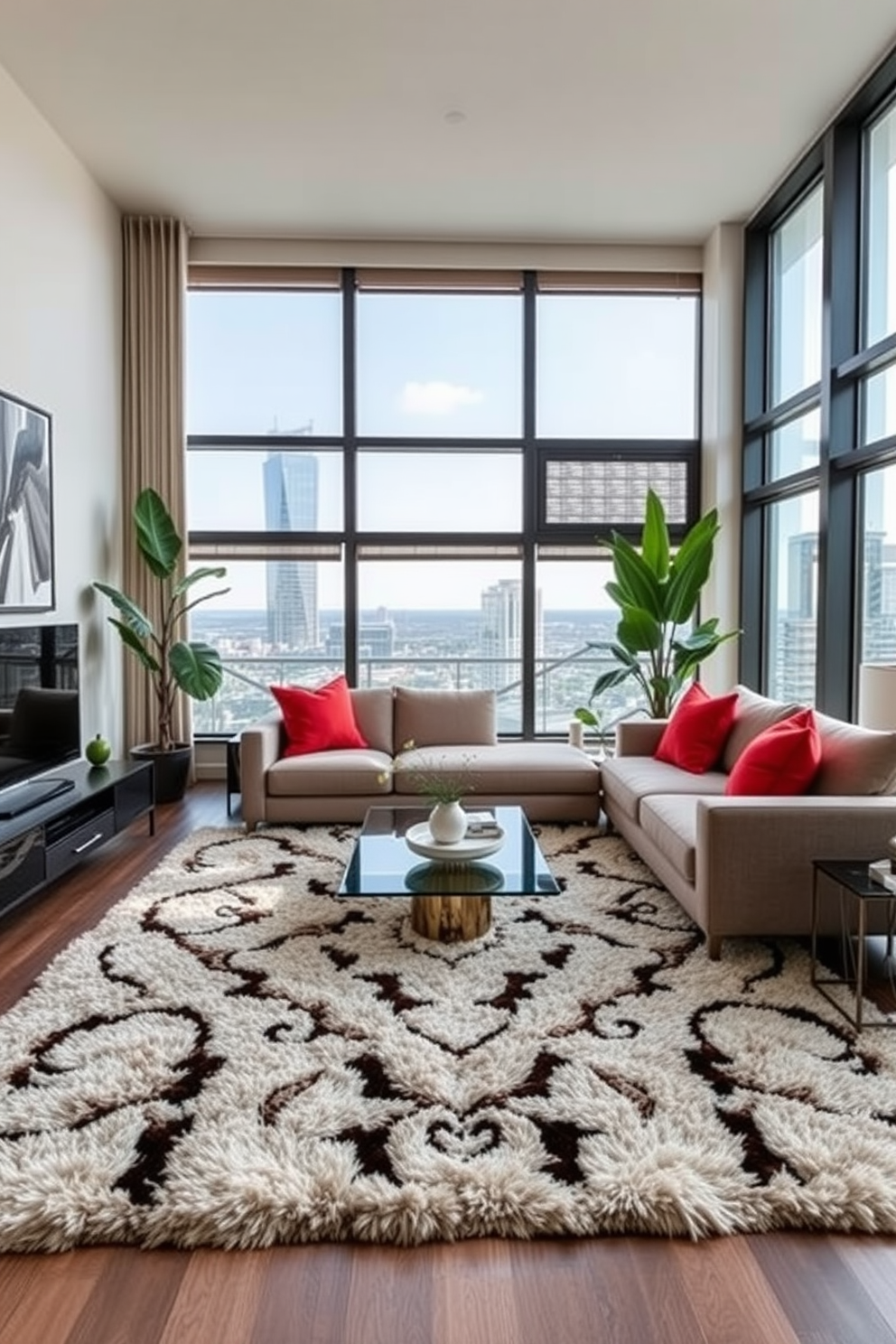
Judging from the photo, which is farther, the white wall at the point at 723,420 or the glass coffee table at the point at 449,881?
the white wall at the point at 723,420

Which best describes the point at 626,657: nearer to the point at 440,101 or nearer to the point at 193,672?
the point at 193,672

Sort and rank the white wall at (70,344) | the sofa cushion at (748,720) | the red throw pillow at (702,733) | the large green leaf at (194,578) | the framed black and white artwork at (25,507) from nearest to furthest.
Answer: the framed black and white artwork at (25,507), the sofa cushion at (748,720), the white wall at (70,344), the red throw pillow at (702,733), the large green leaf at (194,578)

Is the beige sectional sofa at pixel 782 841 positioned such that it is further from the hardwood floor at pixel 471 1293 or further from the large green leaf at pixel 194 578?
the large green leaf at pixel 194 578

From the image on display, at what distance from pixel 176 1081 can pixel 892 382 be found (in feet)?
14.0

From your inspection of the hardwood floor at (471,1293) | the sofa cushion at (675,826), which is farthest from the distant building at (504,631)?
the hardwood floor at (471,1293)

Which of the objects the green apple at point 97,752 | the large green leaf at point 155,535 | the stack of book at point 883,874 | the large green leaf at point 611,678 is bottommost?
the stack of book at point 883,874

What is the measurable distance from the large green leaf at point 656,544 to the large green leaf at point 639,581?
52 millimetres

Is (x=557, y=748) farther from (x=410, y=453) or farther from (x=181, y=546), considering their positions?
(x=181, y=546)

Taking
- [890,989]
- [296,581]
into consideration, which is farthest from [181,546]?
[890,989]

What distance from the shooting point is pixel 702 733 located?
4102mm

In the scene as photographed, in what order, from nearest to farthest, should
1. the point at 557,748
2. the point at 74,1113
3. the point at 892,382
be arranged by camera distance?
the point at 74,1113 → the point at 892,382 → the point at 557,748

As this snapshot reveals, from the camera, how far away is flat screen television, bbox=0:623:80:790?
3.45 m

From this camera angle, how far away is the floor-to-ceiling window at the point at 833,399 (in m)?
4.05

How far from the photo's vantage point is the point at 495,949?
111 inches
